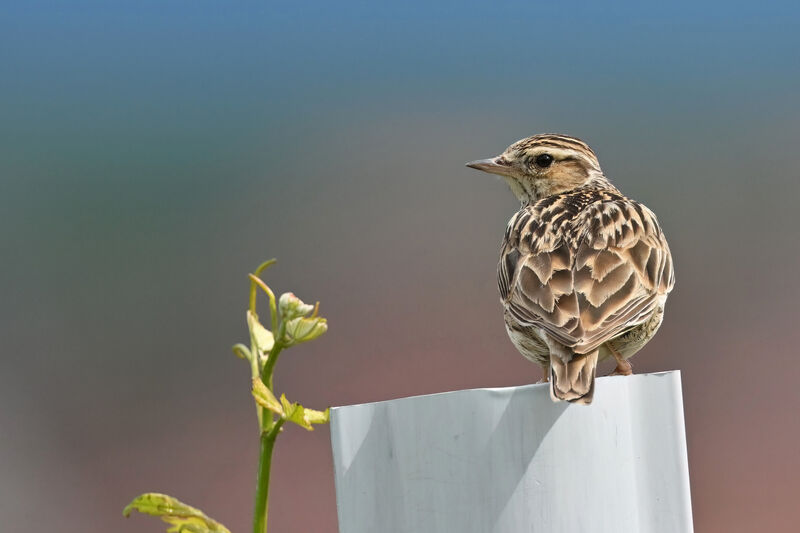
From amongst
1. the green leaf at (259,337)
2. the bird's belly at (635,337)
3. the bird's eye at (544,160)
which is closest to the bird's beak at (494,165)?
the bird's eye at (544,160)

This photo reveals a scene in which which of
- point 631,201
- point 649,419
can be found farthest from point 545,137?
point 649,419

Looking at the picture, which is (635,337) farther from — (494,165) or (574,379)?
(494,165)

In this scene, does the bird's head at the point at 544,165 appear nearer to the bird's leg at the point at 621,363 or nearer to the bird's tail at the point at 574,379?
the bird's leg at the point at 621,363

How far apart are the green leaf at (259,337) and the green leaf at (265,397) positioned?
152 mm

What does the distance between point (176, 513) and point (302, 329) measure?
1.50ft

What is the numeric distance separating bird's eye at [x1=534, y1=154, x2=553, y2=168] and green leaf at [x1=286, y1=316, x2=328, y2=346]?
2.93 m

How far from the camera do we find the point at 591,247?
327cm

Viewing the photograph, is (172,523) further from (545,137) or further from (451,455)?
(545,137)

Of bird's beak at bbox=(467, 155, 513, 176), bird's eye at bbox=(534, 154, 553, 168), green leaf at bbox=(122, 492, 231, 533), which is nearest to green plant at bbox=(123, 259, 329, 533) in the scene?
green leaf at bbox=(122, 492, 231, 533)

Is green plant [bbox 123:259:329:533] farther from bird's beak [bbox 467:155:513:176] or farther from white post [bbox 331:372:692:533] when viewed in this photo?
bird's beak [bbox 467:155:513:176]

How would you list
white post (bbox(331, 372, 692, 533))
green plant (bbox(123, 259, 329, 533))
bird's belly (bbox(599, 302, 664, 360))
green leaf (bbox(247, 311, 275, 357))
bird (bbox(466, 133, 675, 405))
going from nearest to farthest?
white post (bbox(331, 372, 692, 533)) → green plant (bbox(123, 259, 329, 533)) → green leaf (bbox(247, 311, 275, 357)) → bird (bbox(466, 133, 675, 405)) → bird's belly (bbox(599, 302, 664, 360))

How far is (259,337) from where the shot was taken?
6.86 ft

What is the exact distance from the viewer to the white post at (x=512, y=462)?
1768 millimetres

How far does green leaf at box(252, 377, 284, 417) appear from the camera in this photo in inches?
74.8
